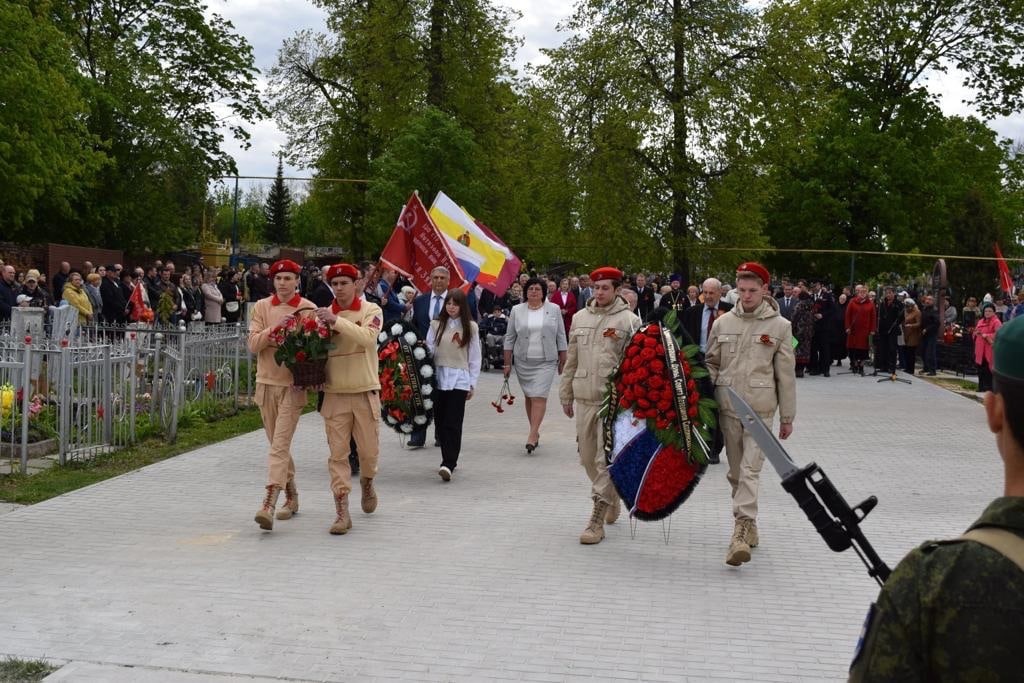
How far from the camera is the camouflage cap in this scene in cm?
180

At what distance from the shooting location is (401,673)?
527cm

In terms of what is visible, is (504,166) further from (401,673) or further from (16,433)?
(401,673)

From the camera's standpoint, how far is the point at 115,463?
10.9m

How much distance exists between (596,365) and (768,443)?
5787 millimetres

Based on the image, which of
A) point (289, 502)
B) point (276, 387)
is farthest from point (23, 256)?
point (276, 387)

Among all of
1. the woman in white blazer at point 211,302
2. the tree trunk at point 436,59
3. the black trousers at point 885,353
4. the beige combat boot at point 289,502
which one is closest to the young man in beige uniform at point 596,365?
the beige combat boot at point 289,502

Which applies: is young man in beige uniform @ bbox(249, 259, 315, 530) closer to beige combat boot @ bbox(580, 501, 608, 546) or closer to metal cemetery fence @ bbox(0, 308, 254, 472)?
beige combat boot @ bbox(580, 501, 608, 546)

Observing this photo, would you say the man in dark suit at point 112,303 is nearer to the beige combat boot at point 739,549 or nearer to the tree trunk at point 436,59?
the beige combat boot at point 739,549

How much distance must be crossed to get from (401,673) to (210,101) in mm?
39737

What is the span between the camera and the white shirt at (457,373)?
10.8m

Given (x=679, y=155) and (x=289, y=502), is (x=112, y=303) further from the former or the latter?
(x=679, y=155)

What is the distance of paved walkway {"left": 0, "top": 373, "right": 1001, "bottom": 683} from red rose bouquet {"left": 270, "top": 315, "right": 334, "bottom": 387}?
117 centimetres

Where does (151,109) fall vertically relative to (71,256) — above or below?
above

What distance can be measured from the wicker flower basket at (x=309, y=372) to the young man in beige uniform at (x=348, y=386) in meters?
0.15
